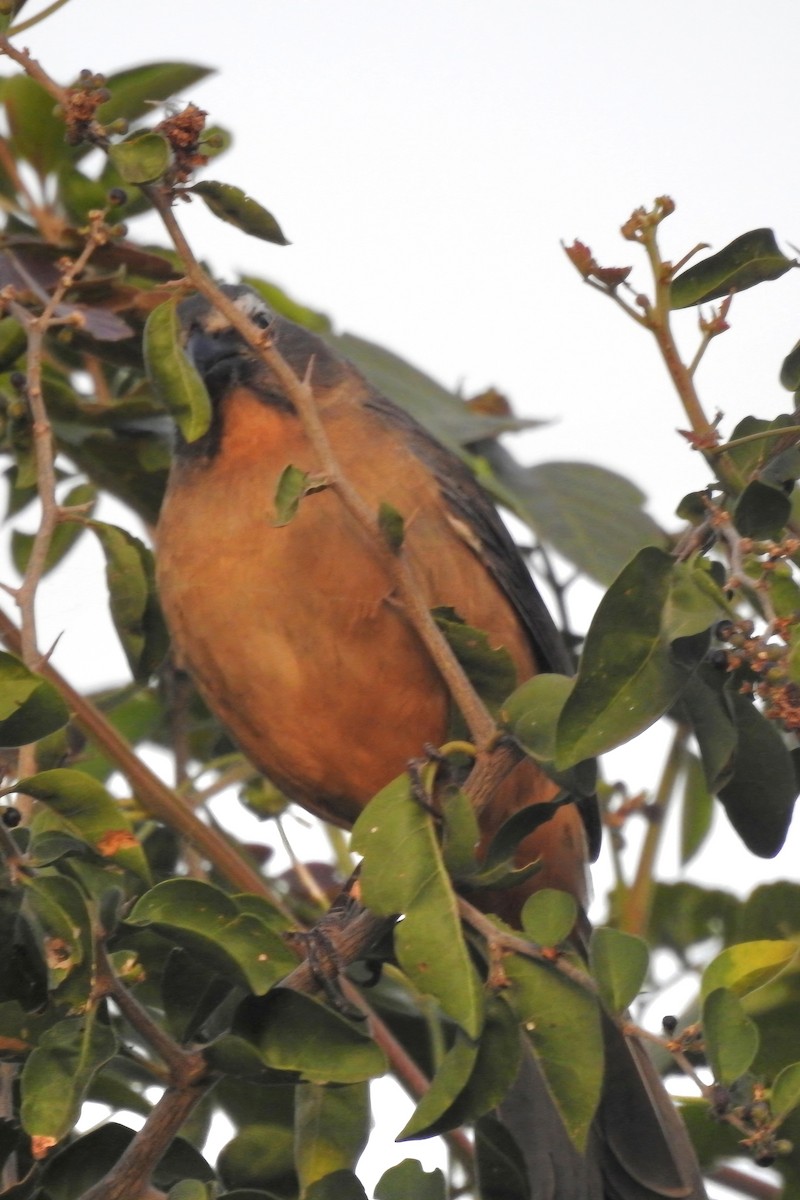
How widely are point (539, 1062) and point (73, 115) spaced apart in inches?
47.1

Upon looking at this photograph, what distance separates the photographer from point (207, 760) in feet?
12.5

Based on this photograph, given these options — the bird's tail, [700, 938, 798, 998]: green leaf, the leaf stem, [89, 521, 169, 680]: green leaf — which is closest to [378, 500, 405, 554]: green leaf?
[89, 521, 169, 680]: green leaf

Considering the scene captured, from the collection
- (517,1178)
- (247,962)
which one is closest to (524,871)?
(247,962)

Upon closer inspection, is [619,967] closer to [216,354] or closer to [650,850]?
[650,850]

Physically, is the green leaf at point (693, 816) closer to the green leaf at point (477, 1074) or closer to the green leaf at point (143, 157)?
the green leaf at point (477, 1074)

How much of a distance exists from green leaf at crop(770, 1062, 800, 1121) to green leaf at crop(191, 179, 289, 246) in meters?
1.19

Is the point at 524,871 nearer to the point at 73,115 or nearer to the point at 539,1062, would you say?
the point at 539,1062

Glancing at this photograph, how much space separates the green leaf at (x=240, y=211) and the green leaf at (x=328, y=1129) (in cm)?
109

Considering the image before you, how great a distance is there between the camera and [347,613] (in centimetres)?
302

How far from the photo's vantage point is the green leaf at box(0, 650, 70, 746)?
1.88 metres

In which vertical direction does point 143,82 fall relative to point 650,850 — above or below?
above

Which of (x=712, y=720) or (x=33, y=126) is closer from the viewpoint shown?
(x=712, y=720)

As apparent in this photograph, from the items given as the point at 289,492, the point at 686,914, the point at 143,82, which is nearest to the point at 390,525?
the point at 289,492

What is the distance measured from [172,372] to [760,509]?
0.79 m
